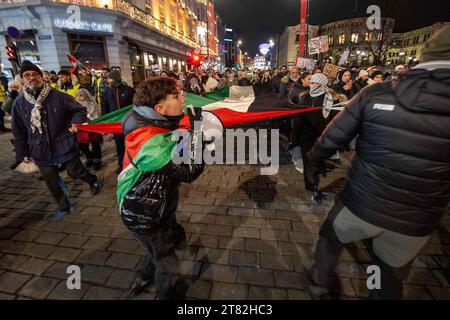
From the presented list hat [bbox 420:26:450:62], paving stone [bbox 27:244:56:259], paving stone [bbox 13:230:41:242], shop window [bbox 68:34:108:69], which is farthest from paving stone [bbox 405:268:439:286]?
shop window [bbox 68:34:108:69]

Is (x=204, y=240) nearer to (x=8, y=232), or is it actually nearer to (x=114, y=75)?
(x=8, y=232)

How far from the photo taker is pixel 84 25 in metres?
15.7

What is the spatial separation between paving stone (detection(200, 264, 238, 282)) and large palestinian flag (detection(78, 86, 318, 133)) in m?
2.30

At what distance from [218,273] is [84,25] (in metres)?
18.8

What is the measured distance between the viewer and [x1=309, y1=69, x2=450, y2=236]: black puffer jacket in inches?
56.9

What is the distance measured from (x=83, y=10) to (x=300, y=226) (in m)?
19.2

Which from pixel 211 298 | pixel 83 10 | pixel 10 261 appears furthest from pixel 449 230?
pixel 83 10

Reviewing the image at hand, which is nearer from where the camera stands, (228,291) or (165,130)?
(165,130)

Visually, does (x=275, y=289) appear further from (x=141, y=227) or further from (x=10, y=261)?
(x=10, y=261)

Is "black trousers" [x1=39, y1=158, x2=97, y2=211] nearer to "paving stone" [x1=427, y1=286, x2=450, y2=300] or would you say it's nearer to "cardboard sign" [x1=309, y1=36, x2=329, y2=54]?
"paving stone" [x1=427, y1=286, x2=450, y2=300]

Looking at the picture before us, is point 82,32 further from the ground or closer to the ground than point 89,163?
further from the ground

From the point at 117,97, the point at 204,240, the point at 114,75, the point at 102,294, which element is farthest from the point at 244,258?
the point at 114,75

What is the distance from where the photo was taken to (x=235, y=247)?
10.5 feet
